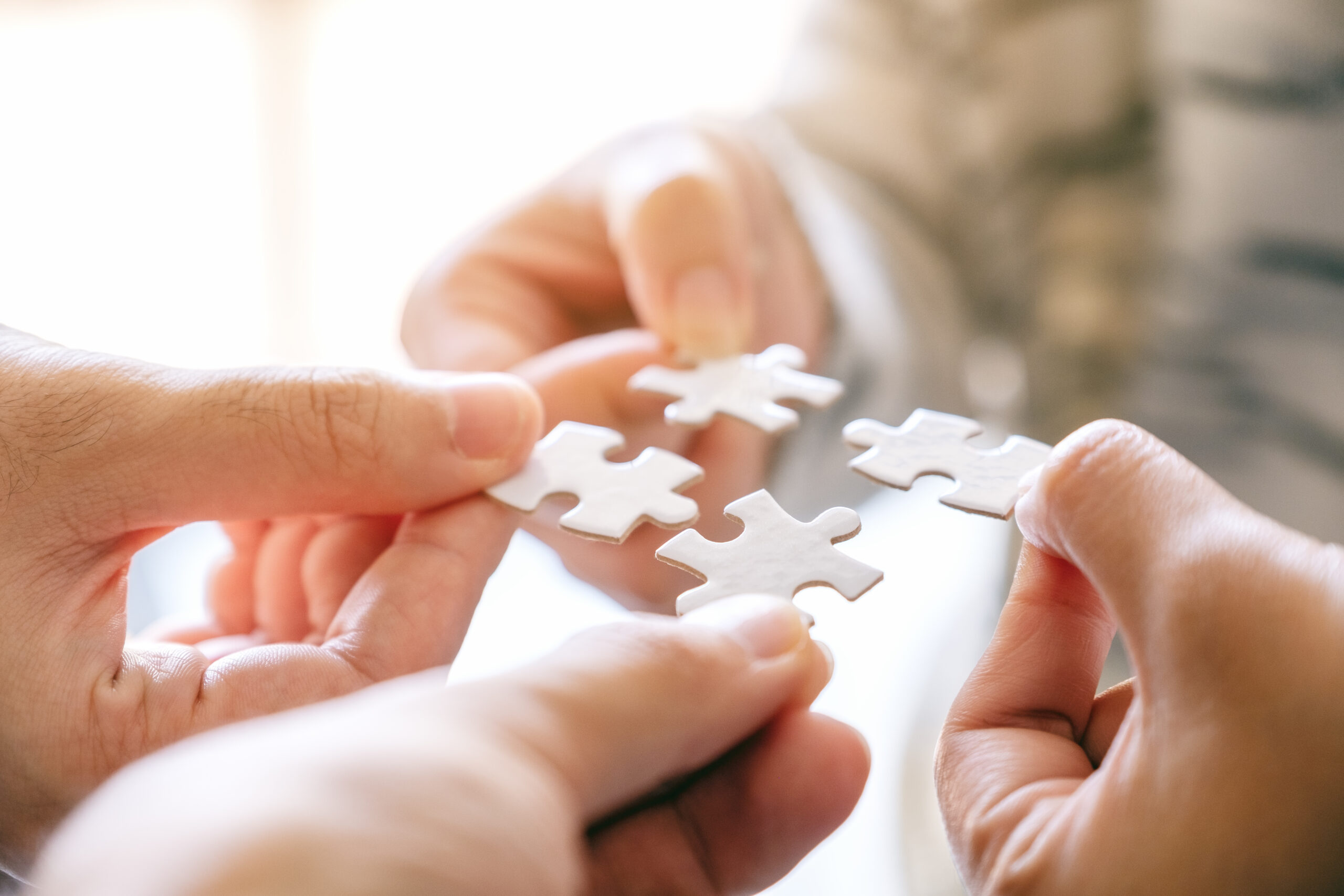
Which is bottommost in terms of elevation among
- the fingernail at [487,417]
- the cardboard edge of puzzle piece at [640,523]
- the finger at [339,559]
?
the finger at [339,559]

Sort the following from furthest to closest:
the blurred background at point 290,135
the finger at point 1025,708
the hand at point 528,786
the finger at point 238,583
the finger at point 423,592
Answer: the blurred background at point 290,135 → the finger at point 238,583 → the finger at point 423,592 → the finger at point 1025,708 → the hand at point 528,786

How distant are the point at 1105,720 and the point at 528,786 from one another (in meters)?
0.53

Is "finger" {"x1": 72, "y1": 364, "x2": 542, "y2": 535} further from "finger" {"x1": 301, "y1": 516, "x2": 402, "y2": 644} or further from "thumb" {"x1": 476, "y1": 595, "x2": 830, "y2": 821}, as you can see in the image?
"thumb" {"x1": 476, "y1": 595, "x2": 830, "y2": 821}

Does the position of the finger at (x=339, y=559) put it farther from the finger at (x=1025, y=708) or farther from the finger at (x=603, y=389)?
the finger at (x=1025, y=708)

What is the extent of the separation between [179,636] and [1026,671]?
0.96 m

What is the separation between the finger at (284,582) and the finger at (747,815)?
57cm

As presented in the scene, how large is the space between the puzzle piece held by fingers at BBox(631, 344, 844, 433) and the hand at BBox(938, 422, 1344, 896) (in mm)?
529

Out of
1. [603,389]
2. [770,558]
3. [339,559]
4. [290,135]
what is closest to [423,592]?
[339,559]

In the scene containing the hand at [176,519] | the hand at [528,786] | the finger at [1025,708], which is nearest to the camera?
the hand at [528,786]

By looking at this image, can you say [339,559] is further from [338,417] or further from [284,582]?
[338,417]

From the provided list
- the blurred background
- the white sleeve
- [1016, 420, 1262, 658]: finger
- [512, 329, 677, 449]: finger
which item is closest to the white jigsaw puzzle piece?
[1016, 420, 1262, 658]: finger

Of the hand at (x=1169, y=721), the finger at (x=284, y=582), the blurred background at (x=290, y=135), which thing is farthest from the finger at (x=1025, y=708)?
the blurred background at (x=290, y=135)

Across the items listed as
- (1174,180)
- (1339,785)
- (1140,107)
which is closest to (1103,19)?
(1140,107)

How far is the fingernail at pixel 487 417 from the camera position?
1.08 m
